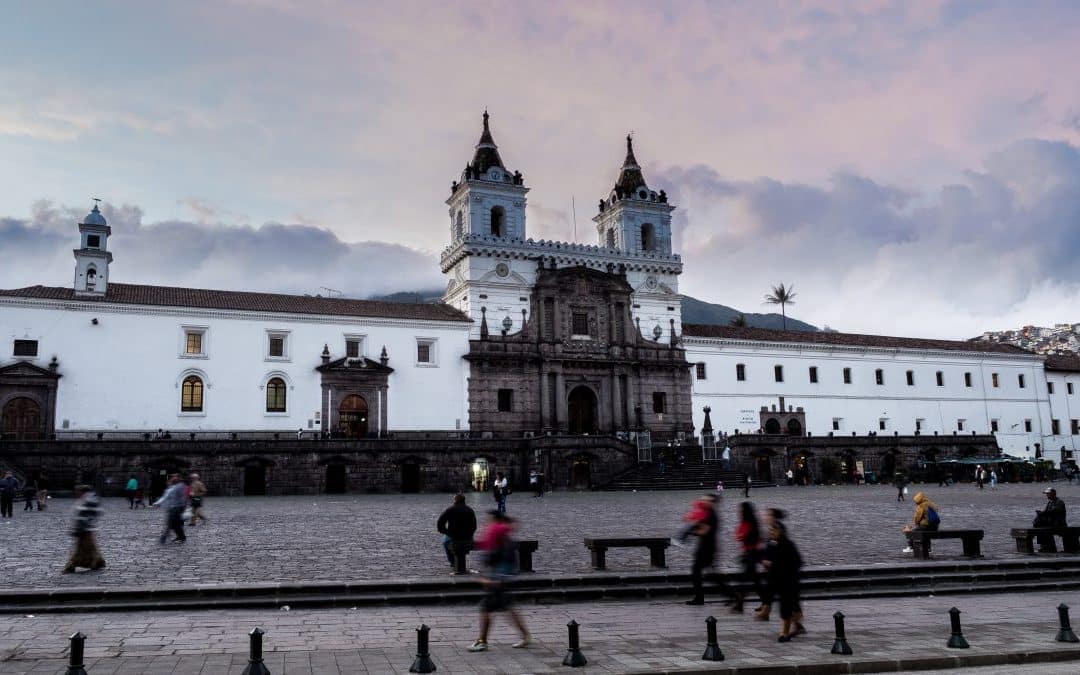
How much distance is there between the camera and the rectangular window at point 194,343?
152 feet

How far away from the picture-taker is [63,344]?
4334 centimetres

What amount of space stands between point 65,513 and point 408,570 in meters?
18.7

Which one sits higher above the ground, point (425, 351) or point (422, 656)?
point (425, 351)

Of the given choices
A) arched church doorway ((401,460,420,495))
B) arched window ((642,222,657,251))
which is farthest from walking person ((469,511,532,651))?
arched window ((642,222,657,251))

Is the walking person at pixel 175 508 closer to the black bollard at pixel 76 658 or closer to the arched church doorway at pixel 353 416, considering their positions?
the black bollard at pixel 76 658

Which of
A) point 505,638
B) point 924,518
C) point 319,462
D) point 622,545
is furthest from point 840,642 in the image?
point 319,462

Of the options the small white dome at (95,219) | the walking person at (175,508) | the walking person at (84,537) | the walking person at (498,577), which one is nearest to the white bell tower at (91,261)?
the small white dome at (95,219)

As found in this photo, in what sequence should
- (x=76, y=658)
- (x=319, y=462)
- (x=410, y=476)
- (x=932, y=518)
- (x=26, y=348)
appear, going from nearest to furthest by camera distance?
1. (x=76, y=658)
2. (x=932, y=518)
3. (x=26, y=348)
4. (x=319, y=462)
5. (x=410, y=476)

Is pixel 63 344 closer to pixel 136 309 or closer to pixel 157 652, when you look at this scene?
pixel 136 309

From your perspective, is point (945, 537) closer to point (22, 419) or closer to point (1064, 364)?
point (22, 419)

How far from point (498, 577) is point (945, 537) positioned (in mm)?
10238

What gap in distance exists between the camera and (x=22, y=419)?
137 feet

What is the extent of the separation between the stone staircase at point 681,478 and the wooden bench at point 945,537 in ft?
95.6

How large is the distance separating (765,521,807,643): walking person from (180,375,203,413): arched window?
39923 millimetres
